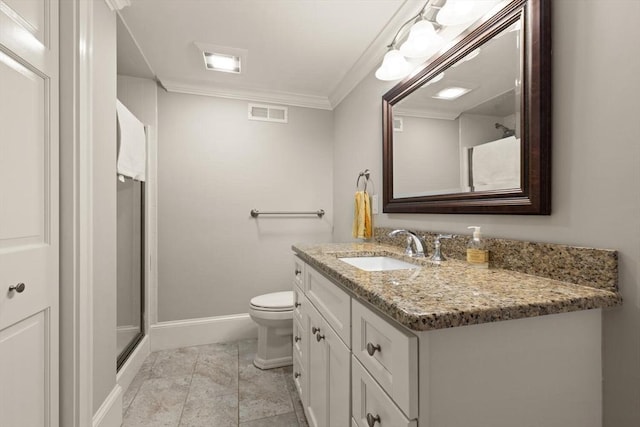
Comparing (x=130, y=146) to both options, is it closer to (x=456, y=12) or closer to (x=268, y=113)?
(x=268, y=113)

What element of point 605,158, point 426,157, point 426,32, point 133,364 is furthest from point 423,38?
point 133,364

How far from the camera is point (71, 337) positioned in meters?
1.11

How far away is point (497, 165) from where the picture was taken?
1.10 m

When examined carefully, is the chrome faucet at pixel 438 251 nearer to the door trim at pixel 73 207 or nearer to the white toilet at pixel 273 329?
the white toilet at pixel 273 329

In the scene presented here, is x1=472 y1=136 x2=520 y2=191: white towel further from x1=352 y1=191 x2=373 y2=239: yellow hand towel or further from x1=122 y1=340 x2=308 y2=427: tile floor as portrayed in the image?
x1=122 y1=340 x2=308 y2=427: tile floor

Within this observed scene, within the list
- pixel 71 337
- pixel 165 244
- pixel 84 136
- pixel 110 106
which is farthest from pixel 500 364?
pixel 165 244

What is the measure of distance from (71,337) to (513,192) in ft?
5.74

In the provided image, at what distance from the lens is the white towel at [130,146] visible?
1621mm

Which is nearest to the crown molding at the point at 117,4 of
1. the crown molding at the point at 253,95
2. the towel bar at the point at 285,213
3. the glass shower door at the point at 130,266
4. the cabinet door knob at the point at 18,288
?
the crown molding at the point at 253,95

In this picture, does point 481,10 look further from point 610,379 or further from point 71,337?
point 71,337

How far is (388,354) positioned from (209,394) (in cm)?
152

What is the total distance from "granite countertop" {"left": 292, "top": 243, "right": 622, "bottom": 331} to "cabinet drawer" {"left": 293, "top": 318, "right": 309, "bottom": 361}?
2.09ft

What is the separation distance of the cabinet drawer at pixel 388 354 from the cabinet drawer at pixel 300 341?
65cm

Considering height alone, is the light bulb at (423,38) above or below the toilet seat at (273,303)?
above
